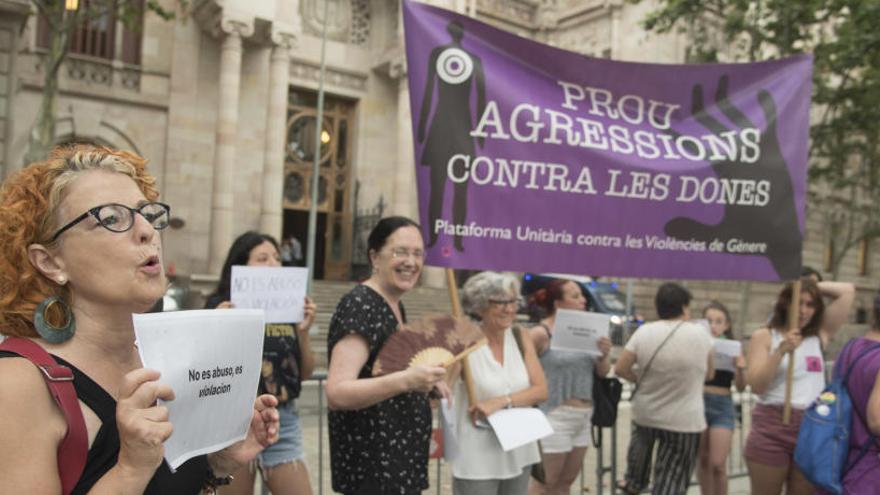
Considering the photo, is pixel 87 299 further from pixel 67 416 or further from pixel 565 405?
pixel 565 405

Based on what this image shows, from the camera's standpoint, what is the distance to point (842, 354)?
3.86m

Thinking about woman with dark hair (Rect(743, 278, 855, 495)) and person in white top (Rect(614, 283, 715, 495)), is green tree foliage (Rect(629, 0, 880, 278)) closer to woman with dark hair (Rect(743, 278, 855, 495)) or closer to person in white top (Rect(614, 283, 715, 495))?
woman with dark hair (Rect(743, 278, 855, 495))

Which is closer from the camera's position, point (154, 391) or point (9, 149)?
point (154, 391)

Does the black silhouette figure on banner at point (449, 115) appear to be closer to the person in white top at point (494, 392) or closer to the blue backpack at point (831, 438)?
the person in white top at point (494, 392)

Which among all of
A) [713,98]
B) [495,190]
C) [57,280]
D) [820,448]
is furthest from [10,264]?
[713,98]

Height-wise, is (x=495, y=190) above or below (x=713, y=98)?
below

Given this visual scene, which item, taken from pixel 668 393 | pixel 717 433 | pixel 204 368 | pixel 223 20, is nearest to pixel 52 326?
pixel 204 368

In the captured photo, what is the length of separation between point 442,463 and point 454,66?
507cm

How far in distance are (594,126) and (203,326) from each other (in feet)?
10.8

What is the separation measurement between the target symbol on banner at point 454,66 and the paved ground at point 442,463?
2691mm

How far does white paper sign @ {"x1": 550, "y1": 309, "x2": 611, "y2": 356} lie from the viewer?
5177 mm

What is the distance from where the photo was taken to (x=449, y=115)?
3.99 m

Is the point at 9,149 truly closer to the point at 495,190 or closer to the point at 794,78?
the point at 495,190

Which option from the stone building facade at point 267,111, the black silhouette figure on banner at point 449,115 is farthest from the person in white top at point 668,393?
the stone building facade at point 267,111
